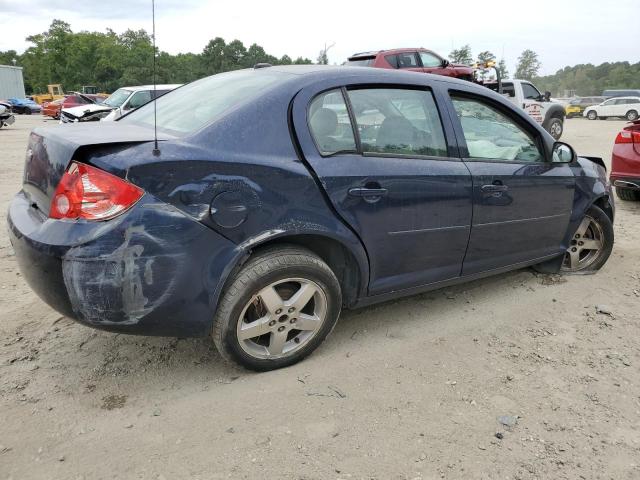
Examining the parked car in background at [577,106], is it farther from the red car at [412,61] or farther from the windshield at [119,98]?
the windshield at [119,98]

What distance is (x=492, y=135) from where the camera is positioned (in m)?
3.48

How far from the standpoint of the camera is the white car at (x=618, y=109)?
3182 cm

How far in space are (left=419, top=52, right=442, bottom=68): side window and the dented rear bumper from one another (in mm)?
13465

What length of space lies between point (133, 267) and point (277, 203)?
0.72 m

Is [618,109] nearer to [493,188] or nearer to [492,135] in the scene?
[492,135]

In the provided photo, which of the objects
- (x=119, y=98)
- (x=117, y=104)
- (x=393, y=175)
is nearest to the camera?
(x=393, y=175)

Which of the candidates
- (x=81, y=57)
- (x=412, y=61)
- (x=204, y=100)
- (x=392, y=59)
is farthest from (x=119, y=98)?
(x=81, y=57)

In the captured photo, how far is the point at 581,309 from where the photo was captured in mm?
3668

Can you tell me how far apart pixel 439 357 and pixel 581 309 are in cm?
136

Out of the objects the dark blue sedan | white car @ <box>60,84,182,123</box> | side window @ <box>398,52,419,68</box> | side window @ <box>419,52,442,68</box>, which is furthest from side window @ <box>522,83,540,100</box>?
the dark blue sedan

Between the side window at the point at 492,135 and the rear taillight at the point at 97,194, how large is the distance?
Answer: 6.83ft

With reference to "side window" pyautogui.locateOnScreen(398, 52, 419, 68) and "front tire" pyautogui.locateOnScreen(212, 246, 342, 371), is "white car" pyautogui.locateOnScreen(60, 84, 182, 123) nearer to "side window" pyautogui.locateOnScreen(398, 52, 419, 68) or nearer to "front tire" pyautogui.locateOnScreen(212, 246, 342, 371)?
"side window" pyautogui.locateOnScreen(398, 52, 419, 68)

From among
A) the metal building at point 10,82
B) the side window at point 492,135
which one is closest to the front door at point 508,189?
the side window at point 492,135

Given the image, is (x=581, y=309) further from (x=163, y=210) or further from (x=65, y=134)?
(x=65, y=134)
